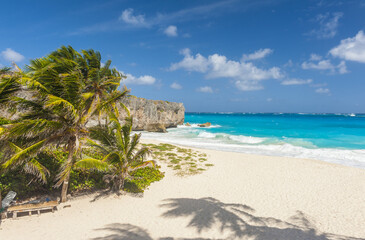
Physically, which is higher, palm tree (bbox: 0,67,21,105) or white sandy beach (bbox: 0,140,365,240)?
palm tree (bbox: 0,67,21,105)

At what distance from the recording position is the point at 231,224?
7.57 meters

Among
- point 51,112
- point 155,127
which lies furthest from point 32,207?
point 155,127

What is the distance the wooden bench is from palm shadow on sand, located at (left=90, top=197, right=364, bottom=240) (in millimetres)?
2811

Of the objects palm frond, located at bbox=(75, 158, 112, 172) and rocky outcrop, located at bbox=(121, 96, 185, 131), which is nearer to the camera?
palm frond, located at bbox=(75, 158, 112, 172)

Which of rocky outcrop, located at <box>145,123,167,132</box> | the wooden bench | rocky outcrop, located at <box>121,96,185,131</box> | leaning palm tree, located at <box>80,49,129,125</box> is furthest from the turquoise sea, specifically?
the wooden bench

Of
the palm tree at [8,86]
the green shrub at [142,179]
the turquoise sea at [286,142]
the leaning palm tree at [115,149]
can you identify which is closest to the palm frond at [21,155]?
the palm tree at [8,86]

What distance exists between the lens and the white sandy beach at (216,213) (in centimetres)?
682

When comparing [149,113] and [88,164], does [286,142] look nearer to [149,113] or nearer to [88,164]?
[149,113]

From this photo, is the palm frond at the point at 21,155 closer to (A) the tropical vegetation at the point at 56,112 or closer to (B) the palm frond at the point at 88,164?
(A) the tropical vegetation at the point at 56,112

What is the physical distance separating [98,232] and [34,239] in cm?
196

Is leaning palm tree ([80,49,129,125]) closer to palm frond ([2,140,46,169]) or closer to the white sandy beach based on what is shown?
palm frond ([2,140,46,169])

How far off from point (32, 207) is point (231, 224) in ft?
26.9

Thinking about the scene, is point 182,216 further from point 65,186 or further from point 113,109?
point 113,109

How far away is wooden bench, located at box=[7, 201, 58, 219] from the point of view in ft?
23.6
